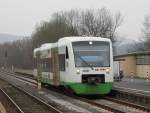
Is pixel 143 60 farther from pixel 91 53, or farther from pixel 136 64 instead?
pixel 91 53

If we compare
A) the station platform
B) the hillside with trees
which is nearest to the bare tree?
the hillside with trees

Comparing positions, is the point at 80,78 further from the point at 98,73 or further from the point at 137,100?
the point at 137,100

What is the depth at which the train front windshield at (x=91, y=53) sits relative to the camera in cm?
2361

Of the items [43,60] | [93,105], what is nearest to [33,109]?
[93,105]

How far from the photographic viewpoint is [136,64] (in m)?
59.8

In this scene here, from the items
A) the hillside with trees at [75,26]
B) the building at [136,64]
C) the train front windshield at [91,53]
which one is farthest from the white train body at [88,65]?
the hillside with trees at [75,26]

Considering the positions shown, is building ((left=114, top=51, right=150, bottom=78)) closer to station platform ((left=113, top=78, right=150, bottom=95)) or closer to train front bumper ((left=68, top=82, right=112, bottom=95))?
station platform ((left=113, top=78, right=150, bottom=95))

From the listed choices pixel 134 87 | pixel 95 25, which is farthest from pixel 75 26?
pixel 134 87

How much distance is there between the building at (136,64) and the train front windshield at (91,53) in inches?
1265

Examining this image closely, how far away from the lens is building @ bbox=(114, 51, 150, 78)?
186ft

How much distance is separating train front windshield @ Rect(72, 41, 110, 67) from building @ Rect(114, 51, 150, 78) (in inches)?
1265

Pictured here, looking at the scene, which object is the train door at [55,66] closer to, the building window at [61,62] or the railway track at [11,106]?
the building window at [61,62]

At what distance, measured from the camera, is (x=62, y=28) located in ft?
319

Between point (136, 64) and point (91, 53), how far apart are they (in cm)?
3667
